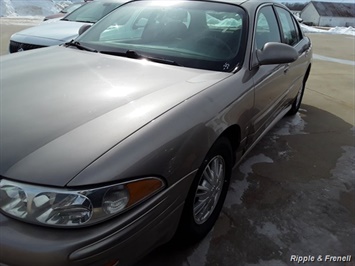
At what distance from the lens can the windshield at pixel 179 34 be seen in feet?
8.02

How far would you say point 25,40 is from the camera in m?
4.86

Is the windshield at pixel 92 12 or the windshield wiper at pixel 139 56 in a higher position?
the windshield wiper at pixel 139 56

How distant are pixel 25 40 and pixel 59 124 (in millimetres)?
3962

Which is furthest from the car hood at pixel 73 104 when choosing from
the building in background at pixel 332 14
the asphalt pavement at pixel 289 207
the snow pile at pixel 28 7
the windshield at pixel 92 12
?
the building in background at pixel 332 14

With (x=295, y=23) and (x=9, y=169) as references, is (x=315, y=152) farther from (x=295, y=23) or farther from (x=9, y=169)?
(x=9, y=169)

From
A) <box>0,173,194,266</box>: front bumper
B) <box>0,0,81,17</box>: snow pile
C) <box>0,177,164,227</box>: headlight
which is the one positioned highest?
<box>0,177,164,227</box>: headlight

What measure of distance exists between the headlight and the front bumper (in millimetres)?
30

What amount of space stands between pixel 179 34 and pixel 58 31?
3261mm

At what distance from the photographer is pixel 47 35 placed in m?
4.95

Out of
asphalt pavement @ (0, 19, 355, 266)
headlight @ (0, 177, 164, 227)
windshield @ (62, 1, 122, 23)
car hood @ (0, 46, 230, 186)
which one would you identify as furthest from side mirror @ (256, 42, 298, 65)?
windshield @ (62, 1, 122, 23)

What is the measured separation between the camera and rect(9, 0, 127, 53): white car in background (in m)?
4.83

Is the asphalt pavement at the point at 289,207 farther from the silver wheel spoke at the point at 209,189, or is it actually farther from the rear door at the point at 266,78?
the rear door at the point at 266,78

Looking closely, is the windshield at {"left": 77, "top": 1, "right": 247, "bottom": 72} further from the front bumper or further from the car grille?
the car grille

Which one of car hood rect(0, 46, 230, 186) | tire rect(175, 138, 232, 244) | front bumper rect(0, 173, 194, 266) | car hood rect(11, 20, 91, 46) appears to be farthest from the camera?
car hood rect(11, 20, 91, 46)
